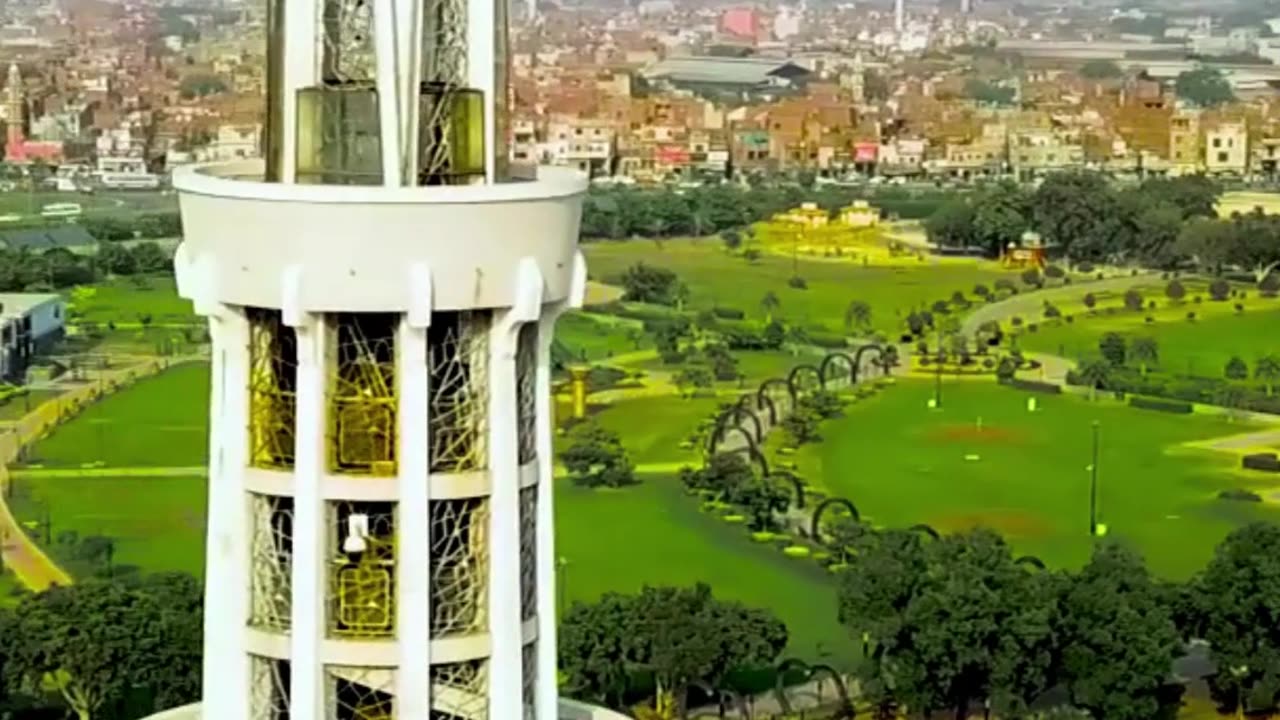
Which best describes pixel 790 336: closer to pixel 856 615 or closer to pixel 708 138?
pixel 856 615

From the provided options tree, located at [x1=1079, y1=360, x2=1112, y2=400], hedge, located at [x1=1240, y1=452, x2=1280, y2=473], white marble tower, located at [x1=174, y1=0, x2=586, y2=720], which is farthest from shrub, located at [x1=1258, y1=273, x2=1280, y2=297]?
white marble tower, located at [x1=174, y1=0, x2=586, y2=720]

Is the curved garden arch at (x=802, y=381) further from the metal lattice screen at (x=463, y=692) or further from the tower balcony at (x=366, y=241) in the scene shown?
the tower balcony at (x=366, y=241)

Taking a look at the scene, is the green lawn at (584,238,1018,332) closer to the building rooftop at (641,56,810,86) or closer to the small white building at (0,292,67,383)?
the small white building at (0,292,67,383)

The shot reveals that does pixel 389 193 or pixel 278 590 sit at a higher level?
pixel 389 193

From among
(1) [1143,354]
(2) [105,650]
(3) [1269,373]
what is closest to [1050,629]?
(2) [105,650]

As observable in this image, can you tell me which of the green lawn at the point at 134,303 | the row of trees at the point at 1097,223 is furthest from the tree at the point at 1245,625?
the row of trees at the point at 1097,223

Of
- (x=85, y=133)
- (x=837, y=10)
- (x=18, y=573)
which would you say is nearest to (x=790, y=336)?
(x=18, y=573)
